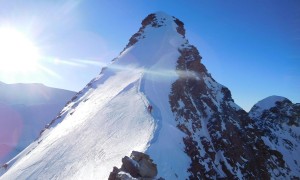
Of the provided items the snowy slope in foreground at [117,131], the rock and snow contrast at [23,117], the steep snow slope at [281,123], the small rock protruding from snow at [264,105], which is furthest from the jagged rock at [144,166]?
the small rock protruding from snow at [264,105]

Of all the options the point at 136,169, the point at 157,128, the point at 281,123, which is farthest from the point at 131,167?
the point at 281,123

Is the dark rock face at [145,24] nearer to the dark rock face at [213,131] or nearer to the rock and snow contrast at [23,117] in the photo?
the dark rock face at [213,131]

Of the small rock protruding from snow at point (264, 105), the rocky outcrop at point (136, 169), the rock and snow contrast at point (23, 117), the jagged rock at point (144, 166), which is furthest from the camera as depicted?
the small rock protruding from snow at point (264, 105)

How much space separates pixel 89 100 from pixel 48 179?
23327mm

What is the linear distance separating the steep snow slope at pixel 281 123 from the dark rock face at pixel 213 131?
33562 mm

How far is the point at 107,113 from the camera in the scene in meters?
39.0

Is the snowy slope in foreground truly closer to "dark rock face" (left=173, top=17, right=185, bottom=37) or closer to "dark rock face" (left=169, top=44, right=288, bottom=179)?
"dark rock face" (left=169, top=44, right=288, bottom=179)

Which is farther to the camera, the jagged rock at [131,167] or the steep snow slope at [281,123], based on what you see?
the steep snow slope at [281,123]

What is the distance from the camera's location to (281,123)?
11525 centimetres

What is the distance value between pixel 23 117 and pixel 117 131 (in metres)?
141

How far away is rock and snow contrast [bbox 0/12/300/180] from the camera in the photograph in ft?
95.7

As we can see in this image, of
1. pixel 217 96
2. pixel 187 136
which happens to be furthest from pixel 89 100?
pixel 217 96

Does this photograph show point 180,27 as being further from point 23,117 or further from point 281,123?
point 23,117

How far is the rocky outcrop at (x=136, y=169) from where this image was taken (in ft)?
66.4
